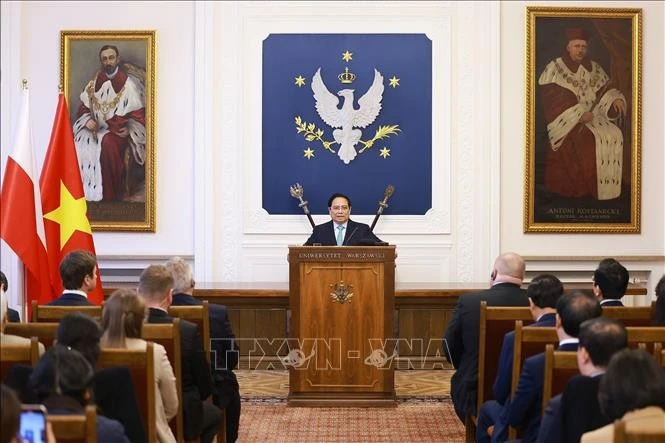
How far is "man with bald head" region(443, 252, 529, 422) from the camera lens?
21.1ft

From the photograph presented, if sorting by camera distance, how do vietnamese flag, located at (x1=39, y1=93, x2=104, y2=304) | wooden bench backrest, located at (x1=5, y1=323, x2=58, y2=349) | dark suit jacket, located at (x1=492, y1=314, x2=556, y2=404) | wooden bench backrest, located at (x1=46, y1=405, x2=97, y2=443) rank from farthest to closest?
1. vietnamese flag, located at (x1=39, y1=93, x2=104, y2=304)
2. dark suit jacket, located at (x1=492, y1=314, x2=556, y2=404)
3. wooden bench backrest, located at (x1=5, y1=323, x2=58, y2=349)
4. wooden bench backrest, located at (x1=46, y1=405, x2=97, y2=443)

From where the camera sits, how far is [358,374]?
8.27m

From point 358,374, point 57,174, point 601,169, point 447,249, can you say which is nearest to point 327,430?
point 358,374

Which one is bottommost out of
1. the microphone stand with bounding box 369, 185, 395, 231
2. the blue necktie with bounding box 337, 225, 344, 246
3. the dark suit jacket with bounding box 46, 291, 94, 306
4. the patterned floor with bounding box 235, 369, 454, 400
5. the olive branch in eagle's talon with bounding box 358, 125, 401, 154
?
the patterned floor with bounding box 235, 369, 454, 400

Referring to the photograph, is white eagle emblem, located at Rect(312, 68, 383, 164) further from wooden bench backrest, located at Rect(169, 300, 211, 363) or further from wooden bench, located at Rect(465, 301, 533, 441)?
wooden bench backrest, located at Rect(169, 300, 211, 363)

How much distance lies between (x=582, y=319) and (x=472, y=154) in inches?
277

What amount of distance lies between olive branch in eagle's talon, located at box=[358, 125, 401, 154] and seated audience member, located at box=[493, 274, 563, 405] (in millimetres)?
6023

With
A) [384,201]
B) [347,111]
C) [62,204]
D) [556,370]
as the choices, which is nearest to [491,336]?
[556,370]

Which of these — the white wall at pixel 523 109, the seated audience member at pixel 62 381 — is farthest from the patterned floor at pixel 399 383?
the seated audience member at pixel 62 381

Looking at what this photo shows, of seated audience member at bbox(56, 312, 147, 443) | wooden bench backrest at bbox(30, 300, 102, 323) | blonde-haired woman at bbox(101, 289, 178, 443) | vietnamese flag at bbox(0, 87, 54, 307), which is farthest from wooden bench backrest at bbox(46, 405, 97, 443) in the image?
vietnamese flag at bbox(0, 87, 54, 307)

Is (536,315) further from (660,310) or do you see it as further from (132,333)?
(132,333)

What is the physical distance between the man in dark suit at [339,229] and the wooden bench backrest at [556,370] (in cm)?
567

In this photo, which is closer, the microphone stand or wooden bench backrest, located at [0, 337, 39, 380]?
wooden bench backrest, located at [0, 337, 39, 380]

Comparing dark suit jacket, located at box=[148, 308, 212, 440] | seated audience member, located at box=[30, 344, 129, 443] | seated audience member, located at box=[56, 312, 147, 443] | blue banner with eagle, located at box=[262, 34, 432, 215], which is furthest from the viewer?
blue banner with eagle, located at box=[262, 34, 432, 215]
